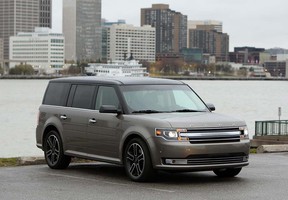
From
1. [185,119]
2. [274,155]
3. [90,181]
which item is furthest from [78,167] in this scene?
[274,155]

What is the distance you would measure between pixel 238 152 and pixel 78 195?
2906 millimetres

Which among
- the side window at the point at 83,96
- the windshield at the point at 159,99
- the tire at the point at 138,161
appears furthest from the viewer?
the side window at the point at 83,96

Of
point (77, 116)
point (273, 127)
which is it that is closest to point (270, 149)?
point (77, 116)

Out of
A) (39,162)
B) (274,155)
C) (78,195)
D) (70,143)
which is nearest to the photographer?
(78,195)

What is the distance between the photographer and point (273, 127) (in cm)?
2980

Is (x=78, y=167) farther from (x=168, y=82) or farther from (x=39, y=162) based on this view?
(x=168, y=82)

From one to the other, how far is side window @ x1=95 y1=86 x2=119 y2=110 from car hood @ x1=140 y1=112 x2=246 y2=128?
3.02ft

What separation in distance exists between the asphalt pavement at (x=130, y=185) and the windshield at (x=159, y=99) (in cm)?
117

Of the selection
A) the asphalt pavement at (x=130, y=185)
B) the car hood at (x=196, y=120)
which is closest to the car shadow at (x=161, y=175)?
the asphalt pavement at (x=130, y=185)

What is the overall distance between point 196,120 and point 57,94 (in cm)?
369

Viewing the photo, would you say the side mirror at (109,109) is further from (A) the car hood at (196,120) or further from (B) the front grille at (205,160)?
(B) the front grille at (205,160)

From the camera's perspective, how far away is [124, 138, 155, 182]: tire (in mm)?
12844

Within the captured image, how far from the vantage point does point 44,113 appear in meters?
15.6

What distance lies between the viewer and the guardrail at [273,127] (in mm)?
29516
